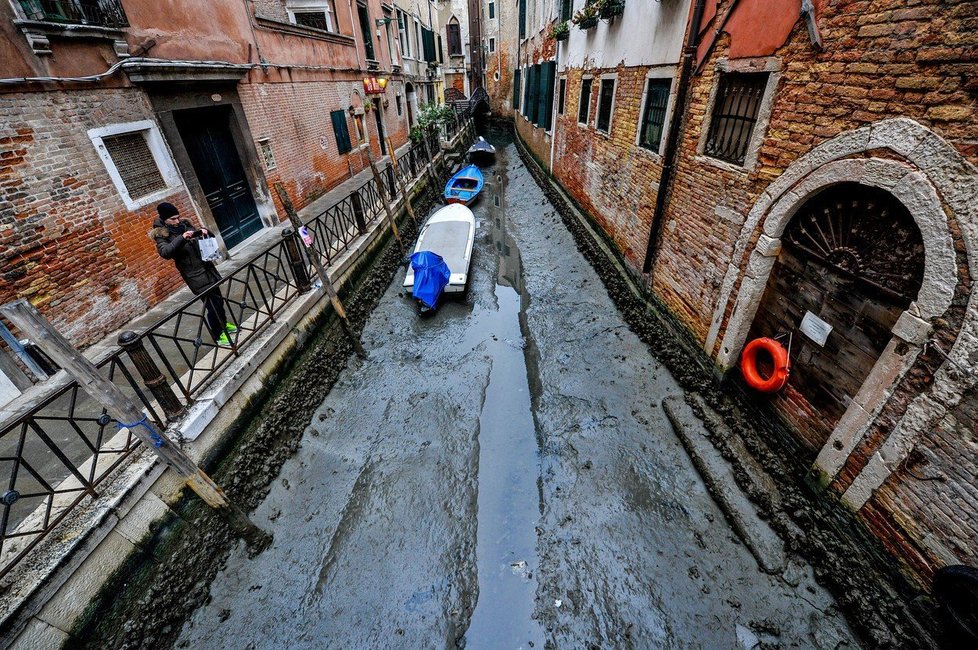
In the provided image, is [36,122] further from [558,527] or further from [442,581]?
[558,527]

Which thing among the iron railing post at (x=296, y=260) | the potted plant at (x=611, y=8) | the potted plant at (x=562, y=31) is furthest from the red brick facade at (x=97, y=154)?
the potted plant at (x=562, y=31)

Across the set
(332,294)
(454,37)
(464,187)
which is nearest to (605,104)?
(464,187)

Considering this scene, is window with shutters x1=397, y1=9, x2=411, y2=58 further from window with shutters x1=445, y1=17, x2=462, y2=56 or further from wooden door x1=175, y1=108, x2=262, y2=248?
window with shutters x1=445, y1=17, x2=462, y2=56

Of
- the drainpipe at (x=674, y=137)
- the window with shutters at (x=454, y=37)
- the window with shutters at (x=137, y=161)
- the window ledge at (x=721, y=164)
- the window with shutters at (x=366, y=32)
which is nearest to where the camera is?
the window ledge at (x=721, y=164)

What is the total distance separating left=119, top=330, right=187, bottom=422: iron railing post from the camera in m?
2.99

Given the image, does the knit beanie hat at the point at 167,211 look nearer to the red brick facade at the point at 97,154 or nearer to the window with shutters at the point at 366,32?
the red brick facade at the point at 97,154

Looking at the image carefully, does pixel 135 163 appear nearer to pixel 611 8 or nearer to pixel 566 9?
pixel 611 8

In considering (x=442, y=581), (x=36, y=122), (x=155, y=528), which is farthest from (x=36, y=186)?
(x=442, y=581)

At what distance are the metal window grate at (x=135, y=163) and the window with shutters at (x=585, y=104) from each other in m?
7.83

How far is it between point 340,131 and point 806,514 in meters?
12.2

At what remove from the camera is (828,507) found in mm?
3279

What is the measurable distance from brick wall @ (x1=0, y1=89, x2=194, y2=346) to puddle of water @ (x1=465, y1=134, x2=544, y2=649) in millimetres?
4648

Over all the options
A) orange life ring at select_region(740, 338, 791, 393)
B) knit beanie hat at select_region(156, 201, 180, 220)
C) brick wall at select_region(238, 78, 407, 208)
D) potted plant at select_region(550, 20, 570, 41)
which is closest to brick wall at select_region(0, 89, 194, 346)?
knit beanie hat at select_region(156, 201, 180, 220)

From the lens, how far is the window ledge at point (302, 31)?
7.54 m
